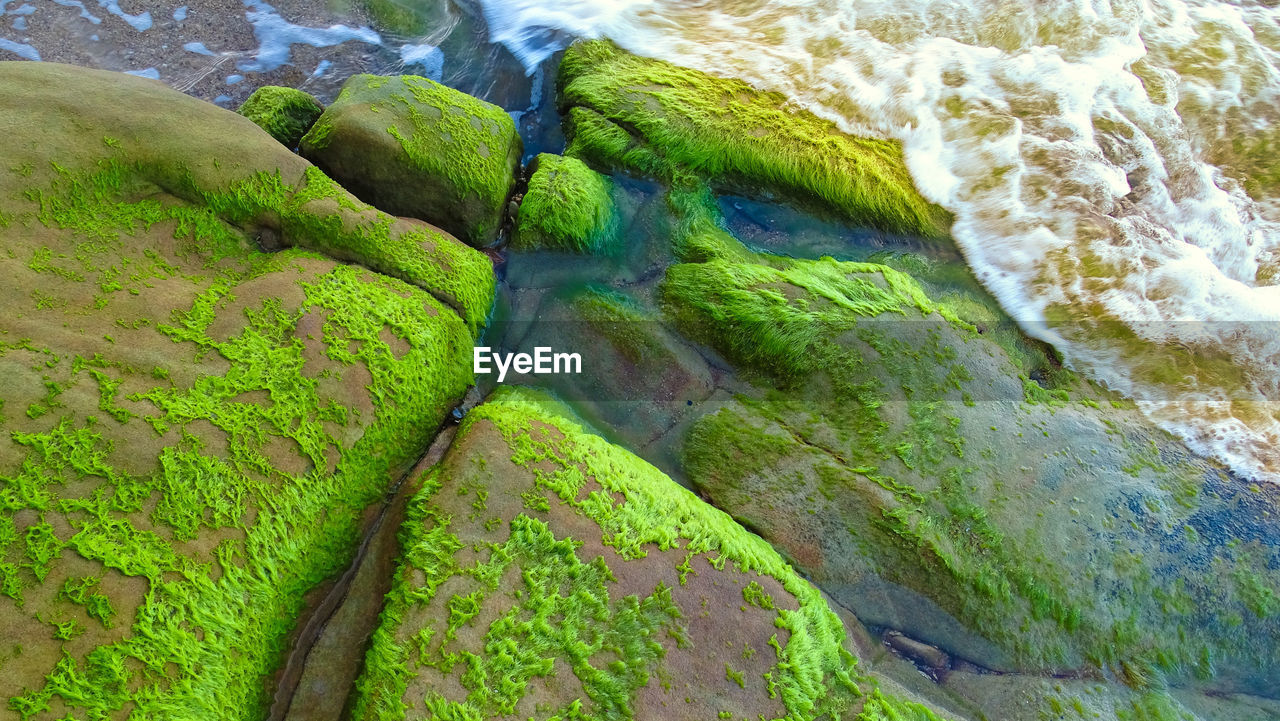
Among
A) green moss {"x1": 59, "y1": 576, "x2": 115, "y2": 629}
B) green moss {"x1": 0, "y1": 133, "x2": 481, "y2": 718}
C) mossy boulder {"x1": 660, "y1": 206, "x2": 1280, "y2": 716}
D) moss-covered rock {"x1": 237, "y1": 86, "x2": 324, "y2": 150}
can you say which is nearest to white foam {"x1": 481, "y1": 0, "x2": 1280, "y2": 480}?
mossy boulder {"x1": 660, "y1": 206, "x2": 1280, "y2": 716}

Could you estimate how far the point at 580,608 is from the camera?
2463mm

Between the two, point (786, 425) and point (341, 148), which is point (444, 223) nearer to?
point (341, 148)

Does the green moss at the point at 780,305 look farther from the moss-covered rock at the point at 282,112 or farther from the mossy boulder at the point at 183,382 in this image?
the moss-covered rock at the point at 282,112

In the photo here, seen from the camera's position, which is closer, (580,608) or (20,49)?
(580,608)

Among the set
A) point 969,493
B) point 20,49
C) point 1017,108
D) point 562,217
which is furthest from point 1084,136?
point 20,49

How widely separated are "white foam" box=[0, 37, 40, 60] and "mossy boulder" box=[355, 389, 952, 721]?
198 inches

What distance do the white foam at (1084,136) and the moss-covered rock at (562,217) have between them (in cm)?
182

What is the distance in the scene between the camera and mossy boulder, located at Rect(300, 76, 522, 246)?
371 cm

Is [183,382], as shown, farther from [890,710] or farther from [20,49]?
[20,49]

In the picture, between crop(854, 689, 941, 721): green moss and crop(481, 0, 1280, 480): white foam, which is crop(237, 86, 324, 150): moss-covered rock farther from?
crop(854, 689, 941, 721): green moss

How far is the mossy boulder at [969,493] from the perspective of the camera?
2.92 meters

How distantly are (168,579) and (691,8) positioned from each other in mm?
5744

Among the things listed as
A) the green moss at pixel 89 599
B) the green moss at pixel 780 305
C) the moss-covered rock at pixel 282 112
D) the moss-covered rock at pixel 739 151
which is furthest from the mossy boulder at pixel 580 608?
the moss-covered rock at pixel 282 112

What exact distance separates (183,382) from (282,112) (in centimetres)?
232
